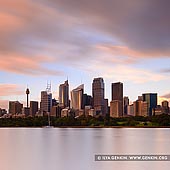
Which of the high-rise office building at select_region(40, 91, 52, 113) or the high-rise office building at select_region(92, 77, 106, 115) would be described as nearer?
the high-rise office building at select_region(92, 77, 106, 115)

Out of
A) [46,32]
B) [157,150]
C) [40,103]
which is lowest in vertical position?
[157,150]

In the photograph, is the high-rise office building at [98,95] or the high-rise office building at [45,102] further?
the high-rise office building at [45,102]

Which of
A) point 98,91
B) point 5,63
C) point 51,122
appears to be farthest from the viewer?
point 51,122

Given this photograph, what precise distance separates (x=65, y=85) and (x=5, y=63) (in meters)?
7.56

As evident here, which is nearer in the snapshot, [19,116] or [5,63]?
[5,63]

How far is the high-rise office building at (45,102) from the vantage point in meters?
28.7

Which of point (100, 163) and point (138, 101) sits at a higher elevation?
point (138, 101)

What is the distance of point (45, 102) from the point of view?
30672 millimetres

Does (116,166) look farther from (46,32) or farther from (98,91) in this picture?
(46,32)

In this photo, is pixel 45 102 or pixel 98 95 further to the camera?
pixel 45 102

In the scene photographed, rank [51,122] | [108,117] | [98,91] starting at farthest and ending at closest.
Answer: [51,122]
[108,117]
[98,91]

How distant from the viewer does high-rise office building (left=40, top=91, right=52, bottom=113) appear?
94.3 ft

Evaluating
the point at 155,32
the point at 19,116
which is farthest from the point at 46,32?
the point at 155,32

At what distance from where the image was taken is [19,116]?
84.3 feet
